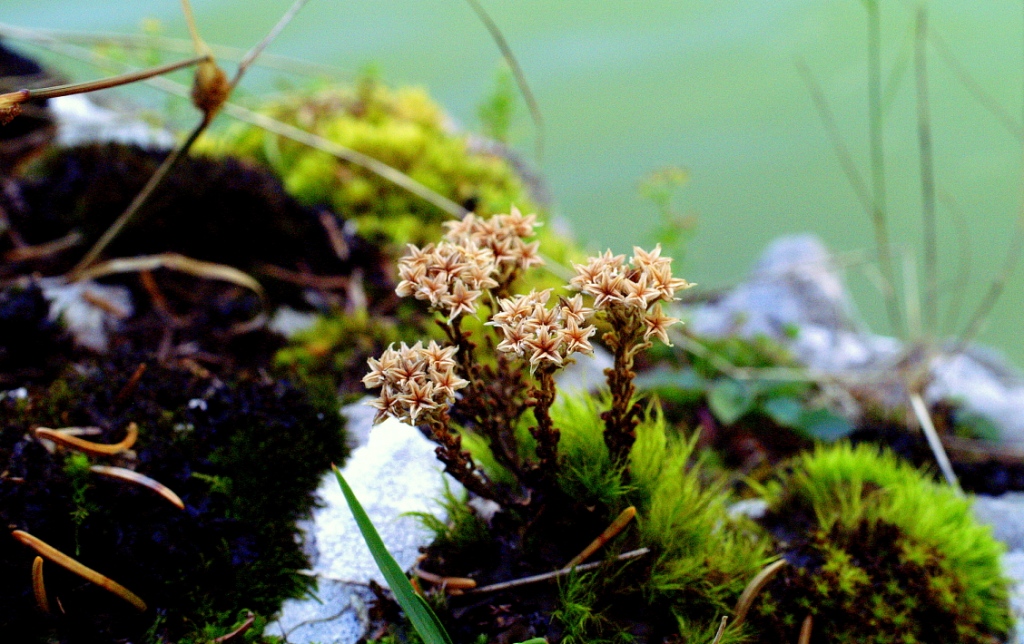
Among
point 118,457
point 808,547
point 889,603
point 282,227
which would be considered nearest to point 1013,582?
point 889,603


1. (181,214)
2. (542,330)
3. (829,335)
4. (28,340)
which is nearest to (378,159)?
(181,214)

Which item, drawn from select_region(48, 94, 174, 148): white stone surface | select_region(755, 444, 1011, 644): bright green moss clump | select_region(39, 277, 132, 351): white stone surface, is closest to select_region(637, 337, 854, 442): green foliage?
select_region(755, 444, 1011, 644): bright green moss clump

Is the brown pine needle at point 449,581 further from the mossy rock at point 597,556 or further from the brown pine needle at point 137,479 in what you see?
the brown pine needle at point 137,479

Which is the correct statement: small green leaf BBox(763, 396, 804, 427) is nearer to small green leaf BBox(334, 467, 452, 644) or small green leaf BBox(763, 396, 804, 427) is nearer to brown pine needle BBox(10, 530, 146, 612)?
small green leaf BBox(334, 467, 452, 644)

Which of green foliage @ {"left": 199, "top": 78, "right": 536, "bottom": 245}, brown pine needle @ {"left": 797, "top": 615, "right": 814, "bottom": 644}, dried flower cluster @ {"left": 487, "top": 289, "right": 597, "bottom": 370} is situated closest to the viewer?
dried flower cluster @ {"left": 487, "top": 289, "right": 597, "bottom": 370}

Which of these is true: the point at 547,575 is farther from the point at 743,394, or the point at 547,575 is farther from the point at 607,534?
the point at 743,394

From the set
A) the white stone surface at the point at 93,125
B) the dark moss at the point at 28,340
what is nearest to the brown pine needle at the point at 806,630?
the dark moss at the point at 28,340
